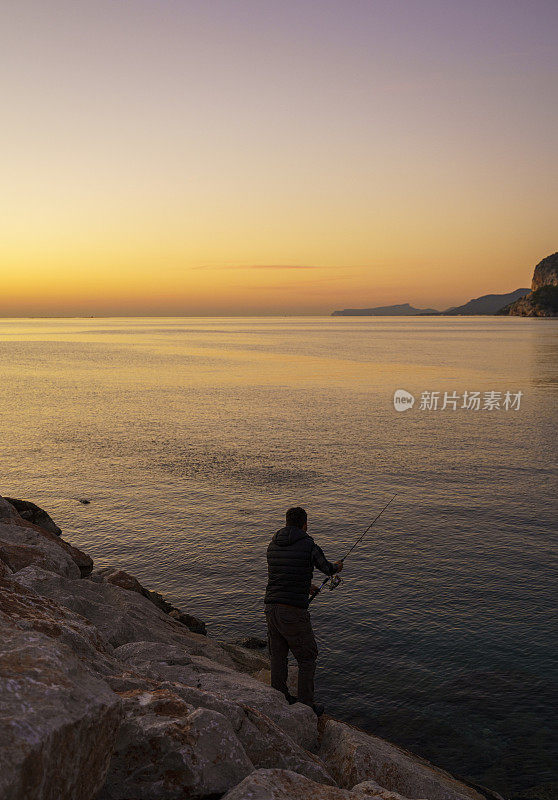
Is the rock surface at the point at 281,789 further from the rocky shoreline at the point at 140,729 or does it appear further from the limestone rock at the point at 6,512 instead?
the limestone rock at the point at 6,512

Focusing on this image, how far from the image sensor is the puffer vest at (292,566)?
379 inches

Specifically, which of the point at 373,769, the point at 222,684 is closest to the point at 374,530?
the point at 222,684

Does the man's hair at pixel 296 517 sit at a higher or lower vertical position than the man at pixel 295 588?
higher

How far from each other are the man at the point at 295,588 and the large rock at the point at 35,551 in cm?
573

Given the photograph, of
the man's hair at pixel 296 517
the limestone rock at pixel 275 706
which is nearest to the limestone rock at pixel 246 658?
the limestone rock at pixel 275 706

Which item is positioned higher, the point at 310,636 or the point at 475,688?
the point at 310,636

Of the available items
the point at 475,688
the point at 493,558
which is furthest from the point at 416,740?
the point at 493,558

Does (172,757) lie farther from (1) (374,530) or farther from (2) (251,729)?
(1) (374,530)

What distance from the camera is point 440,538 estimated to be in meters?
22.3

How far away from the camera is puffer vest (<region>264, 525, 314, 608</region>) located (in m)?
9.62

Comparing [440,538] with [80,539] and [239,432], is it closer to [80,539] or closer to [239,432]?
[80,539]

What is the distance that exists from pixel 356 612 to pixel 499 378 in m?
64.5

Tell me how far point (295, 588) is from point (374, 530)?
14408 millimetres

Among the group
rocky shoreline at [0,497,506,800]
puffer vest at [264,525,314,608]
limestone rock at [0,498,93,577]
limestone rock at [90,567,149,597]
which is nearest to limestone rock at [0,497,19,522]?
limestone rock at [0,498,93,577]
